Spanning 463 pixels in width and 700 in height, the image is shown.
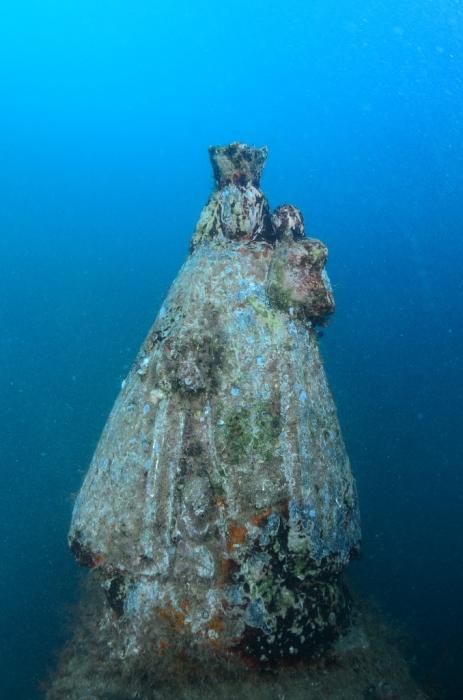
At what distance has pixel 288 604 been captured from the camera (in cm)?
358

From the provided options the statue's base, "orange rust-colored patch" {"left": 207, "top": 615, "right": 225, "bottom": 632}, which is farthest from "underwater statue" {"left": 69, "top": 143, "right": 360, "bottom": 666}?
the statue's base

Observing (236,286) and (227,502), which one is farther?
(236,286)

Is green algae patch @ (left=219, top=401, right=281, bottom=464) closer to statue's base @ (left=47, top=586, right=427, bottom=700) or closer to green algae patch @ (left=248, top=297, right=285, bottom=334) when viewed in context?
green algae patch @ (left=248, top=297, right=285, bottom=334)

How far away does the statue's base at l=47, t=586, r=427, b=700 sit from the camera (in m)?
3.57

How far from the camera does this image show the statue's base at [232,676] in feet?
11.7

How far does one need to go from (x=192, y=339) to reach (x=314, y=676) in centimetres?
275

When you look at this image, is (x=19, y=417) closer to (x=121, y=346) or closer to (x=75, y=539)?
(x=121, y=346)

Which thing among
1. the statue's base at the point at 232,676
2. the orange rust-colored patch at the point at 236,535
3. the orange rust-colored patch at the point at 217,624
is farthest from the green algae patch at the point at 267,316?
the statue's base at the point at 232,676

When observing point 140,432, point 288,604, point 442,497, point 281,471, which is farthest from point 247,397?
point 442,497

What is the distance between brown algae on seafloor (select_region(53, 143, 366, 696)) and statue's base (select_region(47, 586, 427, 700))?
98 millimetres

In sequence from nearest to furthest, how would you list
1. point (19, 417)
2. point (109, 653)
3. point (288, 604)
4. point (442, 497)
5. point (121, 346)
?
point (288, 604) < point (109, 653) < point (442, 497) < point (19, 417) < point (121, 346)

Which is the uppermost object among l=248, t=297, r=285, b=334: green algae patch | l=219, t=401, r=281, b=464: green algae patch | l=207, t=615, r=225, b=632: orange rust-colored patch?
l=248, t=297, r=285, b=334: green algae patch

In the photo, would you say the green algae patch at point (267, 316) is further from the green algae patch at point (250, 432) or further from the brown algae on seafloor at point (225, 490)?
the green algae patch at point (250, 432)

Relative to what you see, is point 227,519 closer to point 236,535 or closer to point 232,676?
point 236,535
